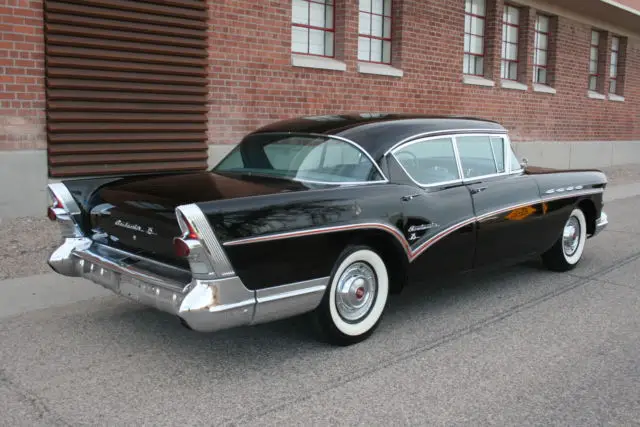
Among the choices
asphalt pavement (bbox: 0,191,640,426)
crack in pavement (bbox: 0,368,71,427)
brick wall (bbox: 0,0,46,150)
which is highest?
brick wall (bbox: 0,0,46,150)

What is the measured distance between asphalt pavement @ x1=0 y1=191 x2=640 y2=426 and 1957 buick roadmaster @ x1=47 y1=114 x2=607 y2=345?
0.36 meters

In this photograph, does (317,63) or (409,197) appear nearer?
(409,197)

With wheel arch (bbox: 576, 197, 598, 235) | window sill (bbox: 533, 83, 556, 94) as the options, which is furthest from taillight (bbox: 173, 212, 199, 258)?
window sill (bbox: 533, 83, 556, 94)

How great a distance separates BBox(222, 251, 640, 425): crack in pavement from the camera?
3.40 metres

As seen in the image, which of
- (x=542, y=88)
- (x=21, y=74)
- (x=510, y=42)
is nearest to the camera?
(x=21, y=74)

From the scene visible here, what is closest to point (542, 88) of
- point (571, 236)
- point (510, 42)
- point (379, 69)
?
point (510, 42)

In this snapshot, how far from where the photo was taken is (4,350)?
4.25m

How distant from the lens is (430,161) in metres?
5.14

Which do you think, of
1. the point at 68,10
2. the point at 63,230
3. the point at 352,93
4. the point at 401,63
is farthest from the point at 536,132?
the point at 63,230

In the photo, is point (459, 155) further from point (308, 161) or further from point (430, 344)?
point (430, 344)

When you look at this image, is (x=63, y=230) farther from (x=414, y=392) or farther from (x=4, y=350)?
(x=414, y=392)

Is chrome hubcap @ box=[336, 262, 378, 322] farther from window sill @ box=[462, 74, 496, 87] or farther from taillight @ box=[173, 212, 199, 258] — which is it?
window sill @ box=[462, 74, 496, 87]

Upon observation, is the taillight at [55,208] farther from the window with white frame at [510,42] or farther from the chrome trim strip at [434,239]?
the window with white frame at [510,42]

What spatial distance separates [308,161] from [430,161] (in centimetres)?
101
